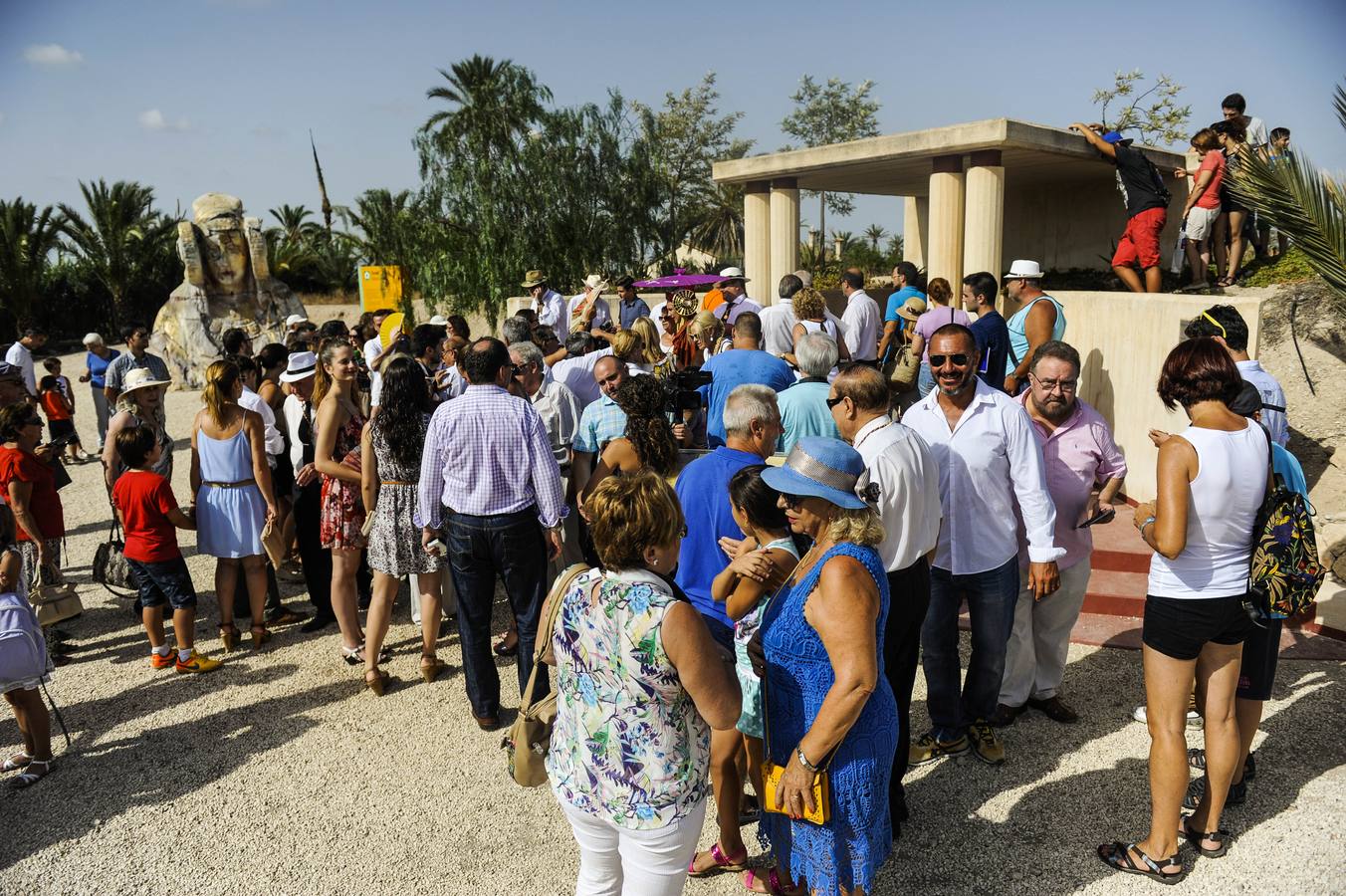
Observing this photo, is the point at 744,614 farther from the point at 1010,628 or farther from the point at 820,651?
the point at 1010,628

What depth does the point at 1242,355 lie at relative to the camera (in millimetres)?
4582

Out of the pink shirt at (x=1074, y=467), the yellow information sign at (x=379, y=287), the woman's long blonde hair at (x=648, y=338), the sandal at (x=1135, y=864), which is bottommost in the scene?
the sandal at (x=1135, y=864)

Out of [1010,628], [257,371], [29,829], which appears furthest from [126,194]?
[1010,628]

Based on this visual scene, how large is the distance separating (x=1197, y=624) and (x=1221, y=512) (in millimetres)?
407

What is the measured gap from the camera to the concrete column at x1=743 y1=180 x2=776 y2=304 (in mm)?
12445

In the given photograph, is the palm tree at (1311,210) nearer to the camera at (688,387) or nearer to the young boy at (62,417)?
the camera at (688,387)

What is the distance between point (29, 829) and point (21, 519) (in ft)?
6.77

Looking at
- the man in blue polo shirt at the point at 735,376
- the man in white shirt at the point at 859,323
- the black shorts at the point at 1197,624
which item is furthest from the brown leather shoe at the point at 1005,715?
the man in white shirt at the point at 859,323

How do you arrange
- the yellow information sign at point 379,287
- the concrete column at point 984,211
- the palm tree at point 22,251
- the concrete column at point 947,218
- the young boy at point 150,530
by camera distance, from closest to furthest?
the young boy at point 150,530
the concrete column at point 984,211
the concrete column at point 947,218
the yellow information sign at point 379,287
the palm tree at point 22,251

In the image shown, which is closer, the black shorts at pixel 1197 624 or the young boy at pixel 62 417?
the black shorts at pixel 1197 624

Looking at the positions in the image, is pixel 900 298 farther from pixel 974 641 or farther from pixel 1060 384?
pixel 974 641

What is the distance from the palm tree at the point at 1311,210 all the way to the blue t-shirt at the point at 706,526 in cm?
428

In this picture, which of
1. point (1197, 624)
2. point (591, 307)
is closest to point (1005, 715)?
point (1197, 624)

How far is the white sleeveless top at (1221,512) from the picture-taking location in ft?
10.0
